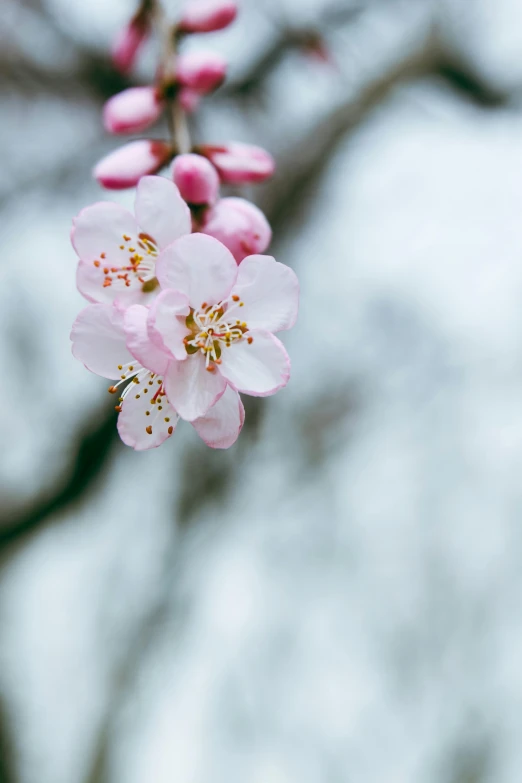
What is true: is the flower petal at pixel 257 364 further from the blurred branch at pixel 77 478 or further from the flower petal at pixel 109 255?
the blurred branch at pixel 77 478

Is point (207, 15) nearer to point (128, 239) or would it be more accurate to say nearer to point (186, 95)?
point (186, 95)

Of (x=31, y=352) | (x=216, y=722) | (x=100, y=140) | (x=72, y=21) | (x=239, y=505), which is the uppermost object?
(x=72, y=21)

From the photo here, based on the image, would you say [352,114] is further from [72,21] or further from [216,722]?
[216,722]

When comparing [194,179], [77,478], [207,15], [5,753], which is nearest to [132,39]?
[207,15]

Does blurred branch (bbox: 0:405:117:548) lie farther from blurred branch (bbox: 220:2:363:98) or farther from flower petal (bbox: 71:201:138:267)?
flower petal (bbox: 71:201:138:267)

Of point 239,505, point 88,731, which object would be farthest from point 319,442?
point 88,731

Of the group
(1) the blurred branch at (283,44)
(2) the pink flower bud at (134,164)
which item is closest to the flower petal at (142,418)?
(2) the pink flower bud at (134,164)

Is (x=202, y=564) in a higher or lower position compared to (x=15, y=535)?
lower
